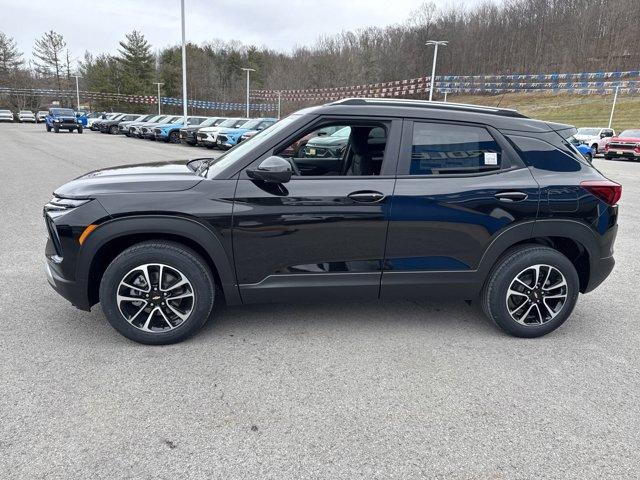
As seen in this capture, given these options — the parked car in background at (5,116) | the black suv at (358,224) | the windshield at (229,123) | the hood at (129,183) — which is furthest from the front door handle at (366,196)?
the parked car in background at (5,116)

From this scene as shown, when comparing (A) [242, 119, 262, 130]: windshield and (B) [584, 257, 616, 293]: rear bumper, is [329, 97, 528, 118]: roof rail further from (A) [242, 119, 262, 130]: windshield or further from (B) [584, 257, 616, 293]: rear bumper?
(A) [242, 119, 262, 130]: windshield

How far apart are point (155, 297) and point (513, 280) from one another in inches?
106

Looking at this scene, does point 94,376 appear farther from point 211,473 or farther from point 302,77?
point 302,77

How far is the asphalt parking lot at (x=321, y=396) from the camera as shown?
90.7 inches

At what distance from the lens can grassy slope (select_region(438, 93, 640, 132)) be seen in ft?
146

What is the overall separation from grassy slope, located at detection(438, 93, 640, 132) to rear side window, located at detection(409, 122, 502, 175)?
42.6m

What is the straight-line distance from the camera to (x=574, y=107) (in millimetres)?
50469

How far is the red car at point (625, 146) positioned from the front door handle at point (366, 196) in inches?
995

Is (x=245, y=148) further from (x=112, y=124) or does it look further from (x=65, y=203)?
(x=112, y=124)

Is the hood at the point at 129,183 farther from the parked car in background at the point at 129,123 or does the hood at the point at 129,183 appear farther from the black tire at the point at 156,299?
the parked car in background at the point at 129,123

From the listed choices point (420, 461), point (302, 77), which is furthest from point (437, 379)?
point (302, 77)

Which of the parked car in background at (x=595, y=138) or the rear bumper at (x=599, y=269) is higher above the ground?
the parked car in background at (x=595, y=138)

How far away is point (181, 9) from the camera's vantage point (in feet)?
86.8

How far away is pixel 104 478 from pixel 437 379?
2.00 m
